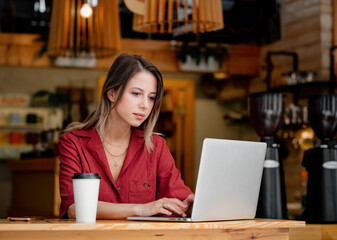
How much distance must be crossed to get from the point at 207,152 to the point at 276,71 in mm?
5045

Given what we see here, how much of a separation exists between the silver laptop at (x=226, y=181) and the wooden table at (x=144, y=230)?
0.05 meters

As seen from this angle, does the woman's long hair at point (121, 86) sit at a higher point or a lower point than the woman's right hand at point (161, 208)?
higher

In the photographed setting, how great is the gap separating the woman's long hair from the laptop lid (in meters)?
0.55

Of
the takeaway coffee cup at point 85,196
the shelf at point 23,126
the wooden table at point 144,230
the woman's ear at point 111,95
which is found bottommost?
the wooden table at point 144,230

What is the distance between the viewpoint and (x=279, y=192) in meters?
2.91

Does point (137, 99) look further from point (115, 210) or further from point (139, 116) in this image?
point (115, 210)

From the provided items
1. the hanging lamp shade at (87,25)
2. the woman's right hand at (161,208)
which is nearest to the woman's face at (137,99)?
the woman's right hand at (161,208)

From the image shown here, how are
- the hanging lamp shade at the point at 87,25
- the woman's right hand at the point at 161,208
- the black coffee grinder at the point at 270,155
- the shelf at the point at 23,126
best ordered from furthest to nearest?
the shelf at the point at 23,126, the hanging lamp shade at the point at 87,25, the black coffee grinder at the point at 270,155, the woman's right hand at the point at 161,208

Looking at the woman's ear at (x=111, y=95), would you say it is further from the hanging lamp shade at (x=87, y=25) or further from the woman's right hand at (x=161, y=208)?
the hanging lamp shade at (x=87, y=25)

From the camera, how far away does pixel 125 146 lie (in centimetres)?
245

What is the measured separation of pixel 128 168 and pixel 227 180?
1.96 ft

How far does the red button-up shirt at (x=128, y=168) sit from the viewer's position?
7.38 ft

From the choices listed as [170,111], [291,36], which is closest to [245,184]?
[291,36]

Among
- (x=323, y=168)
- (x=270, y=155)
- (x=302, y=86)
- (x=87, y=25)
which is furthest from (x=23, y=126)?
(x=323, y=168)
